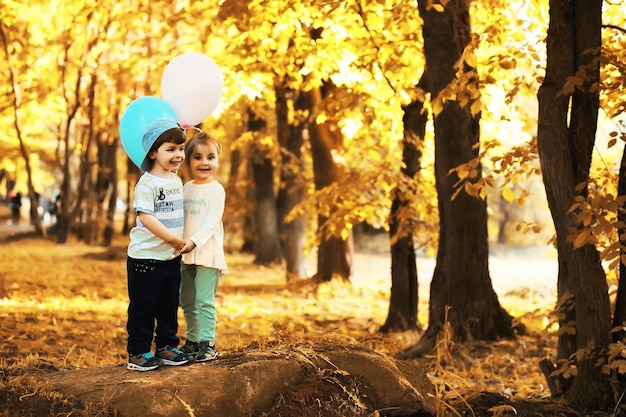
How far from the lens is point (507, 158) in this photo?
20.9ft

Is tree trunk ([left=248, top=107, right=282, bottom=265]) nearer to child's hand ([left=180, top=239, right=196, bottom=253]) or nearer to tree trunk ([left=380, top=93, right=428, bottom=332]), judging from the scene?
tree trunk ([left=380, top=93, right=428, bottom=332])

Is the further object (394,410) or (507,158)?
(507,158)

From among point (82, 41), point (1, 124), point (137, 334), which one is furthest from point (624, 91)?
point (1, 124)

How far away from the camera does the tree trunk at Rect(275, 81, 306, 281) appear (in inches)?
Result: 691

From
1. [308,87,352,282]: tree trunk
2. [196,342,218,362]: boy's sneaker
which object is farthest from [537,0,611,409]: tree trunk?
[308,87,352,282]: tree trunk

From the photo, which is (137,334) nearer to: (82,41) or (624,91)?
(624,91)

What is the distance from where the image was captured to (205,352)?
506 centimetres

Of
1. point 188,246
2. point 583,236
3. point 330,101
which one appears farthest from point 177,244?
point 330,101

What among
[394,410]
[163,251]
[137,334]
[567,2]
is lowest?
[394,410]

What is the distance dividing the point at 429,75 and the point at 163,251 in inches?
203

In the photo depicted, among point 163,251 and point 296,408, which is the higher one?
point 163,251

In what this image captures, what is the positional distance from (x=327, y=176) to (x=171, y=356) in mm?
10945

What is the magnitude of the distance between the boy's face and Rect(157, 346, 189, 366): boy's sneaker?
1.07m

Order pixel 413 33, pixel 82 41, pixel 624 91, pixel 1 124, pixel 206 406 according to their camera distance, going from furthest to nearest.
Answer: pixel 1 124 < pixel 82 41 < pixel 413 33 < pixel 624 91 < pixel 206 406
